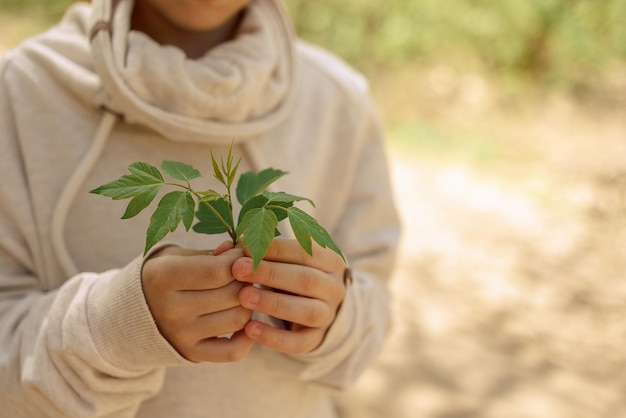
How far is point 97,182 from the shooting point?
1.14m

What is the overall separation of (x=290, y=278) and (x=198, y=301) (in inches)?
5.2

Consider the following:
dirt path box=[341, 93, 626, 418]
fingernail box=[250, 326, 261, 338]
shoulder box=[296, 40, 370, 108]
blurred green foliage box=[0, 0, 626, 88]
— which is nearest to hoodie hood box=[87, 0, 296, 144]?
shoulder box=[296, 40, 370, 108]

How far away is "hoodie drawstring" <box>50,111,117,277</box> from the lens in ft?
3.62

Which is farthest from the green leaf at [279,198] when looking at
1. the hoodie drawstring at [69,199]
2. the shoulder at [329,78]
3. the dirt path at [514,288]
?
the dirt path at [514,288]

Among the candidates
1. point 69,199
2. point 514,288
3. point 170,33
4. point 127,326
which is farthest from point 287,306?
point 514,288

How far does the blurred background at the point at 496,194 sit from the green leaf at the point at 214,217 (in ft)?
5.97

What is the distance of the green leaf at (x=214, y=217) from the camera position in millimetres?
835

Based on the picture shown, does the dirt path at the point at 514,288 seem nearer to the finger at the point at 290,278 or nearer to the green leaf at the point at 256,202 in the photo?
the finger at the point at 290,278

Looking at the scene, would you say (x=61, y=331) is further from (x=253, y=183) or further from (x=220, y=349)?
(x=253, y=183)

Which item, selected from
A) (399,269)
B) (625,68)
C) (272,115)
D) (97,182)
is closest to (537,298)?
(399,269)

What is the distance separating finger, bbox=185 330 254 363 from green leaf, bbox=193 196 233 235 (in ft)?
0.56

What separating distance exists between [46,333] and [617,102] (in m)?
5.69

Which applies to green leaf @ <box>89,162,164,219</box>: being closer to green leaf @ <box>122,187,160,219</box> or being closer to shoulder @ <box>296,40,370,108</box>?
green leaf @ <box>122,187,160,219</box>

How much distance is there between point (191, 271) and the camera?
85 cm
